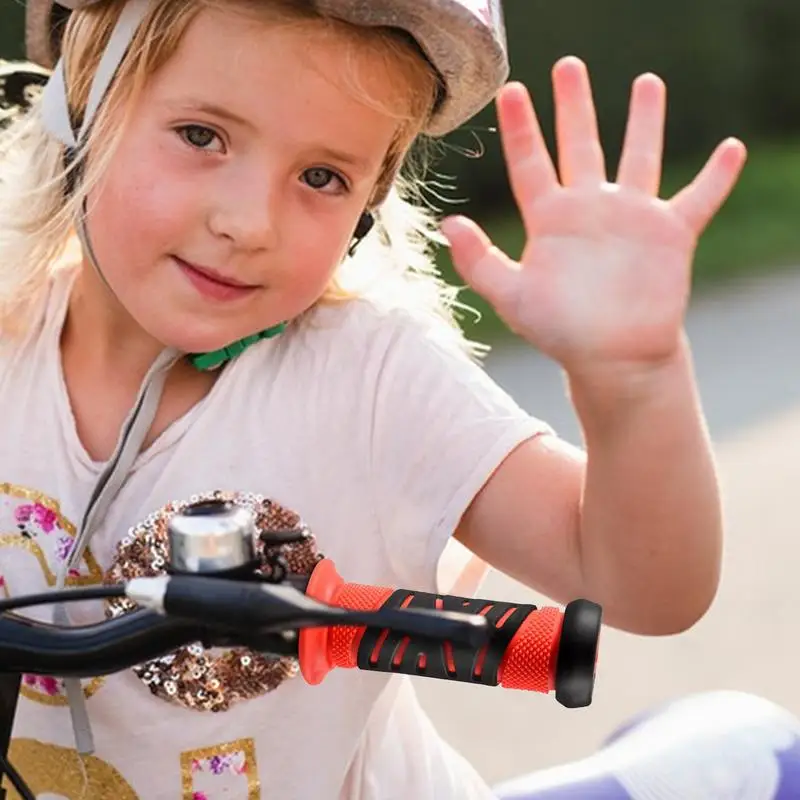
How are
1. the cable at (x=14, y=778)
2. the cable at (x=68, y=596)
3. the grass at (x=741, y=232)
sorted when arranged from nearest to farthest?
the cable at (x=68, y=596), the cable at (x=14, y=778), the grass at (x=741, y=232)

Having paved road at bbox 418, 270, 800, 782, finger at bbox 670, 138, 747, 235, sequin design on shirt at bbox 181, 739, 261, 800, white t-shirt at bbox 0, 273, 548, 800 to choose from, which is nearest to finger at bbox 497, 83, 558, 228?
finger at bbox 670, 138, 747, 235

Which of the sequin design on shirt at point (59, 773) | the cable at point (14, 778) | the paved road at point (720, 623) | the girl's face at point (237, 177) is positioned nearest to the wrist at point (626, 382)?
the girl's face at point (237, 177)

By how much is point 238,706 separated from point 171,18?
75 centimetres

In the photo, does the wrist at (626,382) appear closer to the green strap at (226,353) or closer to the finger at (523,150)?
the finger at (523,150)

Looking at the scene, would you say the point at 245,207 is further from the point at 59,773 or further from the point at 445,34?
the point at 59,773

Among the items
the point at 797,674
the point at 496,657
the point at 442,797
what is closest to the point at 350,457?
the point at 442,797

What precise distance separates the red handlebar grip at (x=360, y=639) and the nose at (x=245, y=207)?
499mm

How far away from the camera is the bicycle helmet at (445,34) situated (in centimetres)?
144

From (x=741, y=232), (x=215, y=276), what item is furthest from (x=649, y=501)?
(x=741, y=232)

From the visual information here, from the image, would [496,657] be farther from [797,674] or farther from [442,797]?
[797,674]

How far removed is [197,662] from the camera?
1532 mm

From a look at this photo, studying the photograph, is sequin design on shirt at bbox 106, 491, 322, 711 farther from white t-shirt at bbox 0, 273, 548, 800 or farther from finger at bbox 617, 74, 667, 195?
finger at bbox 617, 74, 667, 195

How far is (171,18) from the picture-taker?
154 cm

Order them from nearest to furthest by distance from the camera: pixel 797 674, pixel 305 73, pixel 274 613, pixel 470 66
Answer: pixel 274 613
pixel 305 73
pixel 470 66
pixel 797 674
